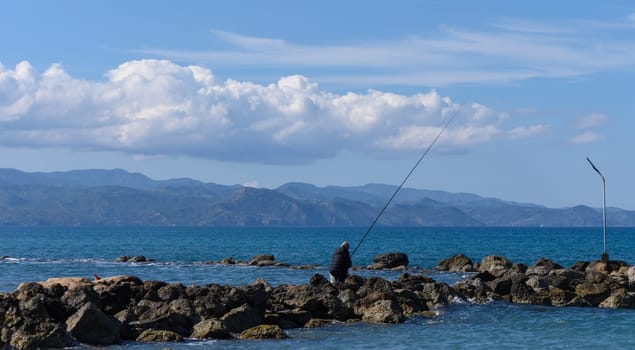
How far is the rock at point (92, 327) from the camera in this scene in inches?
852

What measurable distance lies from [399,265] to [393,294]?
1013 inches

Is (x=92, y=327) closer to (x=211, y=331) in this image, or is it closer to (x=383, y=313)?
(x=211, y=331)

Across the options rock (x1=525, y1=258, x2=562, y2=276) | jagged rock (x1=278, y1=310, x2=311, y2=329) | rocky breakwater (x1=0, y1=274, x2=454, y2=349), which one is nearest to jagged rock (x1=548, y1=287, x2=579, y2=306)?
rocky breakwater (x1=0, y1=274, x2=454, y2=349)

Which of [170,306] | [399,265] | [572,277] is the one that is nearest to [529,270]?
[572,277]

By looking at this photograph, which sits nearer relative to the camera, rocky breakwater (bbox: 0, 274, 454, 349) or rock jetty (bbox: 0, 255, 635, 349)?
rocky breakwater (bbox: 0, 274, 454, 349)

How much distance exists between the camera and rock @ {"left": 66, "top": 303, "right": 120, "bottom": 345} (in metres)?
21.6

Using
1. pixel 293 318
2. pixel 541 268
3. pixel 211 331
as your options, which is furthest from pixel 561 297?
pixel 211 331

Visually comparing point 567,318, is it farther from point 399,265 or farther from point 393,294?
point 399,265

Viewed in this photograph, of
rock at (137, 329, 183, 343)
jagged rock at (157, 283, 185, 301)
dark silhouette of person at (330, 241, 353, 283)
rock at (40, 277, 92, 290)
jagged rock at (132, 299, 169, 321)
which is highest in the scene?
dark silhouette of person at (330, 241, 353, 283)

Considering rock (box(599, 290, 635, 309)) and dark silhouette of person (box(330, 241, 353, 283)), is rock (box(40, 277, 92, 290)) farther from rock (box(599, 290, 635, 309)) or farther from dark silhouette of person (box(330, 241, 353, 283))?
rock (box(599, 290, 635, 309))

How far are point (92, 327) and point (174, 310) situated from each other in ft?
8.59

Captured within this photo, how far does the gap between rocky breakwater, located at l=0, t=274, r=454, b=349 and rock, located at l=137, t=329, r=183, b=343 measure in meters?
0.02

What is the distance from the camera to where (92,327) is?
2172 centimetres

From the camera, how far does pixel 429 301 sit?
30094 mm
